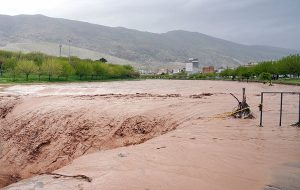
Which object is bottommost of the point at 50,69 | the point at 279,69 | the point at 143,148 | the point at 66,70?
the point at 143,148

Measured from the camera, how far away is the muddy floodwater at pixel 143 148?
29.7 ft

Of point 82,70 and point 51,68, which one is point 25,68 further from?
point 82,70

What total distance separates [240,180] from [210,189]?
87cm

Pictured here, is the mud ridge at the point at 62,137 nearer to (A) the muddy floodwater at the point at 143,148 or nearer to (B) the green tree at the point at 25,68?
(A) the muddy floodwater at the point at 143,148

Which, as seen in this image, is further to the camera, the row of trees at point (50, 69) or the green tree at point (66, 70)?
the green tree at point (66, 70)

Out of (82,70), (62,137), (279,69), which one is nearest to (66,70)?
(82,70)

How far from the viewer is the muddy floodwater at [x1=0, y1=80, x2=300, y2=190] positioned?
29.7ft

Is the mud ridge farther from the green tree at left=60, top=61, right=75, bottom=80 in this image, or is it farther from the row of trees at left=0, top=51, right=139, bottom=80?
the green tree at left=60, top=61, right=75, bottom=80

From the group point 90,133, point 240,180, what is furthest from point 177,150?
point 90,133

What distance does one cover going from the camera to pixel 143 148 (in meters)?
12.3

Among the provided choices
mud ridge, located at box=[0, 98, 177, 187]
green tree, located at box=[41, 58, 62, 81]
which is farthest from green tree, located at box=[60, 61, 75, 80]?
mud ridge, located at box=[0, 98, 177, 187]

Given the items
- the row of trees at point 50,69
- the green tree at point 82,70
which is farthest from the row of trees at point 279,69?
the green tree at point 82,70

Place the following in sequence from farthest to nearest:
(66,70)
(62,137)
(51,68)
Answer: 1. (66,70)
2. (51,68)
3. (62,137)

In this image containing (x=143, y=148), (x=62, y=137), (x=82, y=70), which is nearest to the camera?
(x=143, y=148)
